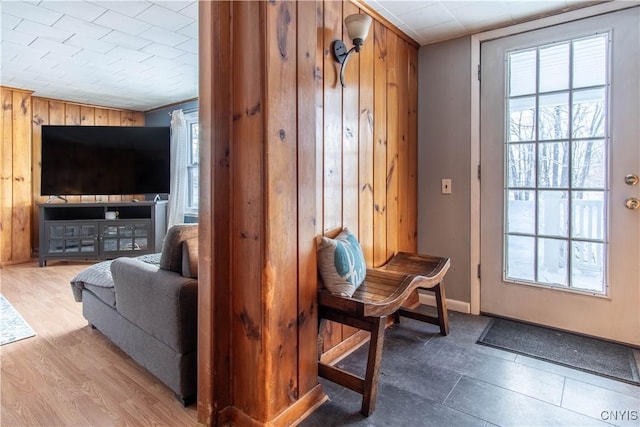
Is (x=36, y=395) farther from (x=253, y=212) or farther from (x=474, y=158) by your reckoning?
(x=474, y=158)

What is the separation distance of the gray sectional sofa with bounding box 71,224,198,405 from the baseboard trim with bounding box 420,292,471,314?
1.97 metres

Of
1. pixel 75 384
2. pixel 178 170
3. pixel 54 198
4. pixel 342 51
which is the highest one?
pixel 342 51

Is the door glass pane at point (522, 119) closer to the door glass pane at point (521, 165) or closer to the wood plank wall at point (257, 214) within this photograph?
the door glass pane at point (521, 165)

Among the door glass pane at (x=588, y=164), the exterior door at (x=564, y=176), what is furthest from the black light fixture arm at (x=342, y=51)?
the door glass pane at (x=588, y=164)

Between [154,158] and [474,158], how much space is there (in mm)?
4087

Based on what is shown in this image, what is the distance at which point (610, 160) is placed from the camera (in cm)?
227

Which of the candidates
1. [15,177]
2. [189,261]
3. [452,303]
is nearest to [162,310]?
[189,261]

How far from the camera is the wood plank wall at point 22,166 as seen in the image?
4.45 metres

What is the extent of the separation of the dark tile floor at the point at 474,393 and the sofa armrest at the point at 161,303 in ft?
2.28

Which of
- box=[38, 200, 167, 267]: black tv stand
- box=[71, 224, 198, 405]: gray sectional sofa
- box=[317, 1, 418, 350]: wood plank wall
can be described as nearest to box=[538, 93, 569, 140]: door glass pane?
box=[317, 1, 418, 350]: wood plank wall

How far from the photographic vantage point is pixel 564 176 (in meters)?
2.43

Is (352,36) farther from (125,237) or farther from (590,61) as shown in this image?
(125,237)

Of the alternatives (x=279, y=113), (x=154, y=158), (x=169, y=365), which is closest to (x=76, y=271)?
(x=154, y=158)

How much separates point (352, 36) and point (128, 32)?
6.22 feet
